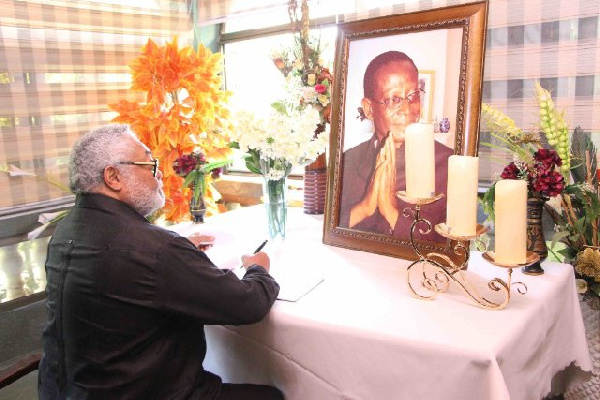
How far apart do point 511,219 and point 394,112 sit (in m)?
0.58

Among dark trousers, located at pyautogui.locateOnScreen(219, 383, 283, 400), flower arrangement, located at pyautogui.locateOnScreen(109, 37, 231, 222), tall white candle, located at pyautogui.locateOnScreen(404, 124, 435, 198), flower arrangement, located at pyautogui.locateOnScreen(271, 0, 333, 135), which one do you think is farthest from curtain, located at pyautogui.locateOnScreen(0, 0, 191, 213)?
tall white candle, located at pyautogui.locateOnScreen(404, 124, 435, 198)

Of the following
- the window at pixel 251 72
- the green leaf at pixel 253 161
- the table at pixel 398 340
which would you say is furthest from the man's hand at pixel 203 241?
the window at pixel 251 72

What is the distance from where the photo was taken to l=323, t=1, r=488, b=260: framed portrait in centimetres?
137

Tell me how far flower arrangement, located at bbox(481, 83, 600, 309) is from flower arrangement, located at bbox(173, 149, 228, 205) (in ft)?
3.82

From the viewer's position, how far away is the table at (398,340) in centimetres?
101

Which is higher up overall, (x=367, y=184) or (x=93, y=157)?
(x=93, y=157)

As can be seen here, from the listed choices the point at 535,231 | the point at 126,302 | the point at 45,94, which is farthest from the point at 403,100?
the point at 45,94

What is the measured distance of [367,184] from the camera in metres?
1.58

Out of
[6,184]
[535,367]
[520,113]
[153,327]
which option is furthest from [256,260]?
[6,184]

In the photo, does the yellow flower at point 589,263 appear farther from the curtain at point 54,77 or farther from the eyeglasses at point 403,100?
the curtain at point 54,77

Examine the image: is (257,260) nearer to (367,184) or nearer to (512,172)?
(367,184)

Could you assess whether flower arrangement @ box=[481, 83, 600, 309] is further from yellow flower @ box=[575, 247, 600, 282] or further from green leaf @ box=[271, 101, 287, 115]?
Answer: green leaf @ box=[271, 101, 287, 115]

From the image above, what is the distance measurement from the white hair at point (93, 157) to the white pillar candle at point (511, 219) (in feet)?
3.07

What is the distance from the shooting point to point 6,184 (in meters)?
2.22
